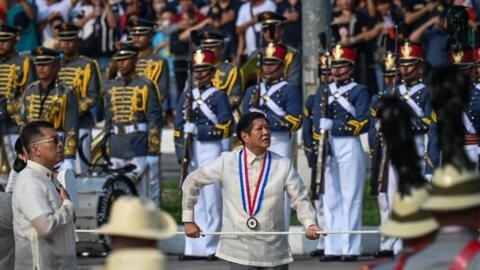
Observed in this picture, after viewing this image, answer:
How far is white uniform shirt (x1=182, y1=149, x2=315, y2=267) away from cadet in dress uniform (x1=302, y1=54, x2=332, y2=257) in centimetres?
534

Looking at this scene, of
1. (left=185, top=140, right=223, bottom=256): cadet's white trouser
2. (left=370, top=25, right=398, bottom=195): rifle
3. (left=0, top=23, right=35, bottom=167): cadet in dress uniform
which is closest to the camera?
(left=370, top=25, right=398, bottom=195): rifle

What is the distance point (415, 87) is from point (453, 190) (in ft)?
34.6

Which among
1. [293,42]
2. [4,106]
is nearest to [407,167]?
[4,106]

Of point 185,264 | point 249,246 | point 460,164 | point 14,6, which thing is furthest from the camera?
point 14,6

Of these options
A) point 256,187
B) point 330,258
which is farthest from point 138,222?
point 330,258

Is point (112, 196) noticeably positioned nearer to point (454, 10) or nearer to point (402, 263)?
point (454, 10)

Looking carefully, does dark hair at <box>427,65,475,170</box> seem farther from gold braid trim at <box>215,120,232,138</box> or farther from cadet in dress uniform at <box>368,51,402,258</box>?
gold braid trim at <box>215,120,232,138</box>

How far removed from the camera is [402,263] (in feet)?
32.6

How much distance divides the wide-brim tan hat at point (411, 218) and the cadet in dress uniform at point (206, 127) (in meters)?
10.7

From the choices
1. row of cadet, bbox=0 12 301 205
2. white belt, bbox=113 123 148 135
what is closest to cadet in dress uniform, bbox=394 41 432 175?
Result: row of cadet, bbox=0 12 301 205

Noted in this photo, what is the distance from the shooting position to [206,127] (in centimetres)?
2102

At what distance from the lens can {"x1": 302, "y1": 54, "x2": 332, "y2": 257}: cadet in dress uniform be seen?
2073 cm

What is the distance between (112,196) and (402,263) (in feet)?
35.5

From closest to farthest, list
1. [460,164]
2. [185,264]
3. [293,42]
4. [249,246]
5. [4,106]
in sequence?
[460,164] → [249,246] → [185,264] → [4,106] → [293,42]
